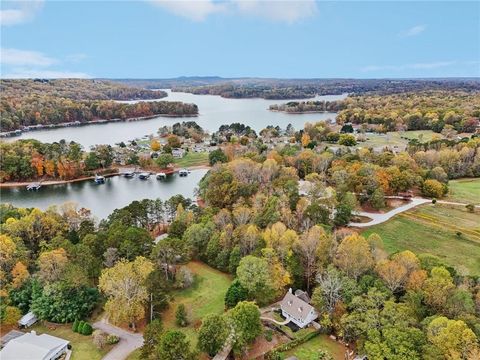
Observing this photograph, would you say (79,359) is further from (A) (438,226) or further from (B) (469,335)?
(A) (438,226)

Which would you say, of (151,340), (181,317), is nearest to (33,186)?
(181,317)

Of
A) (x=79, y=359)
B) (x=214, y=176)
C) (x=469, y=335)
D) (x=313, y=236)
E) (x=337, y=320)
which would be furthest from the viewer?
(x=214, y=176)

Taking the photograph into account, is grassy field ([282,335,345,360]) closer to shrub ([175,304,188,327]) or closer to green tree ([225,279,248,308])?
green tree ([225,279,248,308])

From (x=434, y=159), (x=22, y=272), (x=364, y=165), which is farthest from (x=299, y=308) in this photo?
(x=434, y=159)

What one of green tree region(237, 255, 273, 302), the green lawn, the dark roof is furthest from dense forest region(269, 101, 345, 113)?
the green lawn

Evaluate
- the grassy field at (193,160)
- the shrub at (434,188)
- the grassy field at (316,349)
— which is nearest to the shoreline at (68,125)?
the grassy field at (193,160)

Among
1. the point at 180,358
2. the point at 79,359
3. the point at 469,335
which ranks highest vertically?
the point at 469,335
